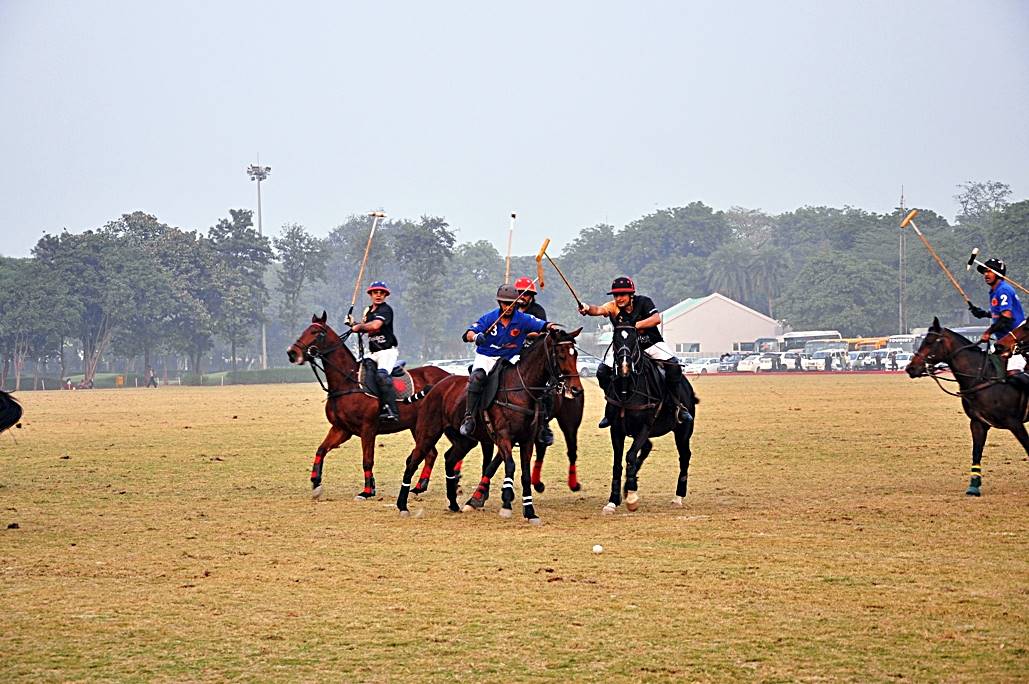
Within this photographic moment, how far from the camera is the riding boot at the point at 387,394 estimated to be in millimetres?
15188

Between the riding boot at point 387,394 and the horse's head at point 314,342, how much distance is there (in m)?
0.73

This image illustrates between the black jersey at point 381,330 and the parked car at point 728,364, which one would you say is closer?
the black jersey at point 381,330

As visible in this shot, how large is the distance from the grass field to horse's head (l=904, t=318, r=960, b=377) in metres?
1.42

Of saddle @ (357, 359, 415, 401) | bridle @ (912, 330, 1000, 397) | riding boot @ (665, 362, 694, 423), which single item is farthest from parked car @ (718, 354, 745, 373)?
riding boot @ (665, 362, 694, 423)

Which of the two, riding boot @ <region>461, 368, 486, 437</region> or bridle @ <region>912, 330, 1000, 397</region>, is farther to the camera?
bridle @ <region>912, 330, 1000, 397</region>

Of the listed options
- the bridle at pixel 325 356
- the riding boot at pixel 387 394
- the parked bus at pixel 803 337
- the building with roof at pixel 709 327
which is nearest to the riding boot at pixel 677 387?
the riding boot at pixel 387 394

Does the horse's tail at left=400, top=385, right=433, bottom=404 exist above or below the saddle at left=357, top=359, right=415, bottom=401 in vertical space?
below

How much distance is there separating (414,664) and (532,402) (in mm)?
5879

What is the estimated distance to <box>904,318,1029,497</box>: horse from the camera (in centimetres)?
1438

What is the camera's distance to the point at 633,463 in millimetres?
13344

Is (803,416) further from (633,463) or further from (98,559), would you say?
(98,559)

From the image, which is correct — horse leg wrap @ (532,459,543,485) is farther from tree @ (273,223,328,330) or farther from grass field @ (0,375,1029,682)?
tree @ (273,223,328,330)

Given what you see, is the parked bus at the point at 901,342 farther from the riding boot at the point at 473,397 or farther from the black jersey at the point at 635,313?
the riding boot at the point at 473,397

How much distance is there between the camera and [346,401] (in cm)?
1529
